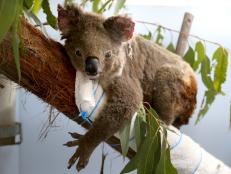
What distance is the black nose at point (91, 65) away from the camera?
46.4 inches

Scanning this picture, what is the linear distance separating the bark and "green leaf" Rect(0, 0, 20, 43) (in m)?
0.46

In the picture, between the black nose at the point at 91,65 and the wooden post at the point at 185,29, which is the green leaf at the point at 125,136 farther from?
the wooden post at the point at 185,29

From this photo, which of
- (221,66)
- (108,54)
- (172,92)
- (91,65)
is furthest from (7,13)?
(221,66)

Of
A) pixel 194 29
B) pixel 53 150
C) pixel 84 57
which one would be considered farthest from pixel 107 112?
pixel 194 29

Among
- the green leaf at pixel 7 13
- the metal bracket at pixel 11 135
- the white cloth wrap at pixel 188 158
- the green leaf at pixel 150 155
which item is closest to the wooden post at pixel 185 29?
the white cloth wrap at pixel 188 158

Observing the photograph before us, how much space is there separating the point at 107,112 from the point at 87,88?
0.39 ft

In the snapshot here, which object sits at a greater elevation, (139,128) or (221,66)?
(221,66)

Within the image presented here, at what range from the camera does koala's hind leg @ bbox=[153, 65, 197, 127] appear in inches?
61.9

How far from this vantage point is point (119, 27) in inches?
51.0

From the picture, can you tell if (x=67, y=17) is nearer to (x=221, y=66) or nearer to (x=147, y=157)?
(x=147, y=157)

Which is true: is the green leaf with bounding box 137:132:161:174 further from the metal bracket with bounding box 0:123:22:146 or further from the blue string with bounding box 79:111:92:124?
the metal bracket with bounding box 0:123:22:146

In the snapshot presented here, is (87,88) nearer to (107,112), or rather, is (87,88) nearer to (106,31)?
(107,112)

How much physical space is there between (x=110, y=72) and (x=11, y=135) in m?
0.98

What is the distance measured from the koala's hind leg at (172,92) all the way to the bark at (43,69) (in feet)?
1.35
